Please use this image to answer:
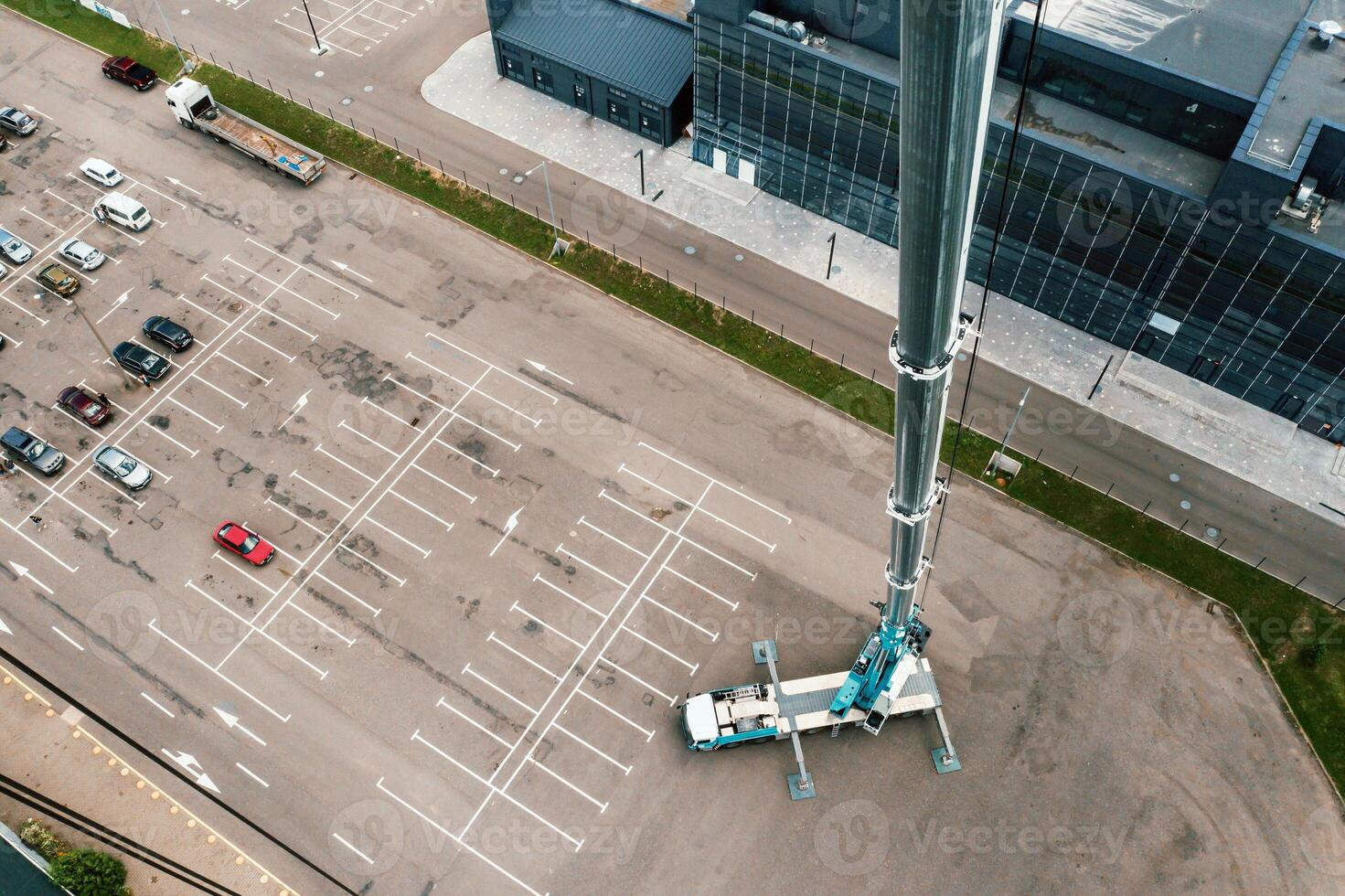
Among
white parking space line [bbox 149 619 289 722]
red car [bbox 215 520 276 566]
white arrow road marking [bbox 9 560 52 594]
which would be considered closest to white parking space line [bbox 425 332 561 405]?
red car [bbox 215 520 276 566]

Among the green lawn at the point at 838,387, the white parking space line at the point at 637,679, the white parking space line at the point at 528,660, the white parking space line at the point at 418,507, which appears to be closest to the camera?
the white parking space line at the point at 637,679

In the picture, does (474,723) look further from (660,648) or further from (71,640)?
(71,640)

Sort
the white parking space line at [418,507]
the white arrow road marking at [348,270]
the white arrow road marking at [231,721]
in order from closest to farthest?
the white arrow road marking at [231,721] < the white parking space line at [418,507] < the white arrow road marking at [348,270]

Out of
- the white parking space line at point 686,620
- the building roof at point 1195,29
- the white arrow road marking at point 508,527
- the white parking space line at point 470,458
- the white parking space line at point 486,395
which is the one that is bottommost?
the white parking space line at point 686,620

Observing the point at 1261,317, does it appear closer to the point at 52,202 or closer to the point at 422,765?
the point at 422,765

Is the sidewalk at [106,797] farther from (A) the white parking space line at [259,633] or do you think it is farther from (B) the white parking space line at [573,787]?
(B) the white parking space line at [573,787]

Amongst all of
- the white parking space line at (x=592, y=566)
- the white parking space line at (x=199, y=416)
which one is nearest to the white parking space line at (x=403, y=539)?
the white parking space line at (x=592, y=566)

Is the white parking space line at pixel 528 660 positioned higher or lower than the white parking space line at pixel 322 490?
lower

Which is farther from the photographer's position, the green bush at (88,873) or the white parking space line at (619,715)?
the white parking space line at (619,715)
